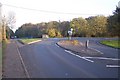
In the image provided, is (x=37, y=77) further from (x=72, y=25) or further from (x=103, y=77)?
(x=72, y=25)

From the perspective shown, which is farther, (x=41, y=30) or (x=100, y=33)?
(x=41, y=30)

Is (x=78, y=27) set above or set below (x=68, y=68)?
above

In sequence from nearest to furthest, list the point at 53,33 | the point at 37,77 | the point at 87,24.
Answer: the point at 37,77 → the point at 87,24 → the point at 53,33

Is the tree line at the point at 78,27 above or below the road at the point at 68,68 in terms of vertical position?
above

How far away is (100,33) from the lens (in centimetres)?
10825

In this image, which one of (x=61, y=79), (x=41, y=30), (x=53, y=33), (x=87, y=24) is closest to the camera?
(x=61, y=79)

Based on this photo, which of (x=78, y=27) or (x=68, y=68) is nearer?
(x=68, y=68)

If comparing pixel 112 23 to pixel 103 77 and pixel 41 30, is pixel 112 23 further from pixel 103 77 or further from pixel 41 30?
pixel 41 30

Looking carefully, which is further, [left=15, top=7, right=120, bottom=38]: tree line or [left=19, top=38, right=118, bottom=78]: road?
[left=15, top=7, right=120, bottom=38]: tree line

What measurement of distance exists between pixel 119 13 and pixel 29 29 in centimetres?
9607

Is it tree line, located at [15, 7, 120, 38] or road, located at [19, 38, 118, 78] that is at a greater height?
tree line, located at [15, 7, 120, 38]

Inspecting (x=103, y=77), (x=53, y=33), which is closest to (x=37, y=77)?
(x=103, y=77)

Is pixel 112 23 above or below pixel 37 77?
above

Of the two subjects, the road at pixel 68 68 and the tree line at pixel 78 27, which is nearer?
the road at pixel 68 68
